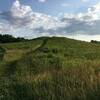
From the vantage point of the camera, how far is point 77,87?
10234 mm

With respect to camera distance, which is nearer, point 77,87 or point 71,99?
point 71,99

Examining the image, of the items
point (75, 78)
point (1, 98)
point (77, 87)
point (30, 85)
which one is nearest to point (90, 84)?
point (77, 87)

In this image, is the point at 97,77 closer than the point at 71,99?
No

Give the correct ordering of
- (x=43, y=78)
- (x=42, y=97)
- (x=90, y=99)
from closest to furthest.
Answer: (x=90, y=99)
(x=42, y=97)
(x=43, y=78)

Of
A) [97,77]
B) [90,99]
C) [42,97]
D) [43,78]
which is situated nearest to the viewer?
[90,99]

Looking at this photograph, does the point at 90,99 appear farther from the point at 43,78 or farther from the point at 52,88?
the point at 43,78

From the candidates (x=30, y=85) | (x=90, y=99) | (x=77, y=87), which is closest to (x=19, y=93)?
(x=30, y=85)

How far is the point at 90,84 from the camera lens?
10156mm

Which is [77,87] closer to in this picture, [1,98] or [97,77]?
[97,77]

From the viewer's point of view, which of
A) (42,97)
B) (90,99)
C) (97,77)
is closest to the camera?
(90,99)

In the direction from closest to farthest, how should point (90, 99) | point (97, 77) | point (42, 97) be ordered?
1. point (90, 99)
2. point (42, 97)
3. point (97, 77)

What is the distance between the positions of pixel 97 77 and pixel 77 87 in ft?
2.77

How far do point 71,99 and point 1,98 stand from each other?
2649 millimetres

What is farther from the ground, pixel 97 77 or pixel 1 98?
pixel 97 77
